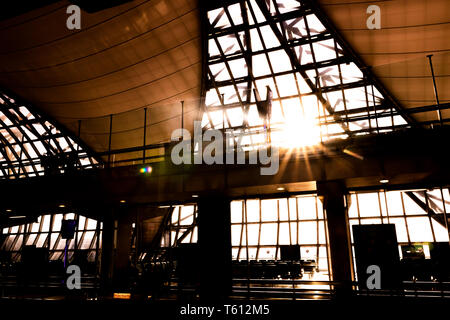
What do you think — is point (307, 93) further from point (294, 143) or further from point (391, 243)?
point (391, 243)

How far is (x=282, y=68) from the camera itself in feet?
53.7

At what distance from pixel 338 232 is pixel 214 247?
3.36 meters

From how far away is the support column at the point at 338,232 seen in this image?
26.3ft

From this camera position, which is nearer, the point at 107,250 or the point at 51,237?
the point at 107,250

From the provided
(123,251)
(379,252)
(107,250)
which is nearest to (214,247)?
(379,252)

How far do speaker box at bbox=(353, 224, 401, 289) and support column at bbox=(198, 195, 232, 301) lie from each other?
3324 mm

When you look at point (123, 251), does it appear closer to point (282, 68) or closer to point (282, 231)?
point (282, 231)

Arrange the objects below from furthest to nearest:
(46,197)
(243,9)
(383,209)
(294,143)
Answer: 1. (383,209)
2. (243,9)
3. (46,197)
4. (294,143)
